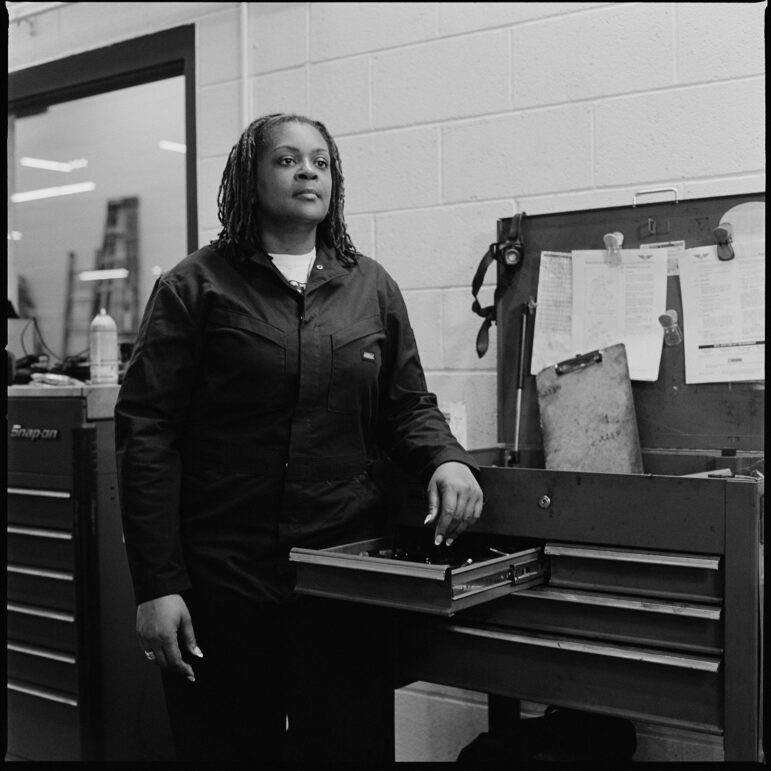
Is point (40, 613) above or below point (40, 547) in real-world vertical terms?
below

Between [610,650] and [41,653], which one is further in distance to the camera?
[41,653]

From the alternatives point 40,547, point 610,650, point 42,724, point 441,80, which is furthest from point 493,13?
point 42,724

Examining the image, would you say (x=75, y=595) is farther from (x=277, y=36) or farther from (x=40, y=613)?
(x=277, y=36)

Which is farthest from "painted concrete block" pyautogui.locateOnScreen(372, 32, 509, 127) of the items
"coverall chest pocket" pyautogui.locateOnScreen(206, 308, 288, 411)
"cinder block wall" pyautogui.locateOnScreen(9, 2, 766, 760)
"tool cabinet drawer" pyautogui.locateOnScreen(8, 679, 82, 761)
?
"tool cabinet drawer" pyautogui.locateOnScreen(8, 679, 82, 761)

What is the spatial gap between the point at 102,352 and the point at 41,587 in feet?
2.08

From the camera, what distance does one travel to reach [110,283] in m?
3.50

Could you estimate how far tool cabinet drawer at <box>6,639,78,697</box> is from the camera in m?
2.27

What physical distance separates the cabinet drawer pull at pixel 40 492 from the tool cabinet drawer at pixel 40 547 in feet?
0.29

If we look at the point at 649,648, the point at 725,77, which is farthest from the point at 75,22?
the point at 649,648

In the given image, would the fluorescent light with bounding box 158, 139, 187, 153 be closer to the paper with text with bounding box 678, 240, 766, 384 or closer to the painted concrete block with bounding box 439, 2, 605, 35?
the painted concrete block with bounding box 439, 2, 605, 35

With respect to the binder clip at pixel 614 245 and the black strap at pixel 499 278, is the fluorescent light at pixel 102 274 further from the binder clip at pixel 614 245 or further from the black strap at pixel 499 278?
the binder clip at pixel 614 245

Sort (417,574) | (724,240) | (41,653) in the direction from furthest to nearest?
(41,653), (724,240), (417,574)

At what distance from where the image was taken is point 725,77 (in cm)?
190

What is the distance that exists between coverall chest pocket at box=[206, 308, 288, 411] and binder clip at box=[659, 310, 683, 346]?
2.83 feet
